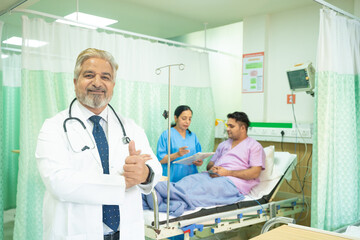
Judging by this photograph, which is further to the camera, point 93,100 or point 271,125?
point 271,125

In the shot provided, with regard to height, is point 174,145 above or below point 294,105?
below

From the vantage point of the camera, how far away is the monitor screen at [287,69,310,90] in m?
3.38

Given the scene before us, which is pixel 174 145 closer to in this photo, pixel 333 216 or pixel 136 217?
pixel 333 216

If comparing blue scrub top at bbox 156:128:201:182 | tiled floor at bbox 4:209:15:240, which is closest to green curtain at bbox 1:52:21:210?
tiled floor at bbox 4:209:15:240

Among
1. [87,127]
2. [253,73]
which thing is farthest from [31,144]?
[253,73]

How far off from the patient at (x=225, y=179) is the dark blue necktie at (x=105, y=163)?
1.11m

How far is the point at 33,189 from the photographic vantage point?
2.66m

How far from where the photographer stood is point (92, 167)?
144 cm

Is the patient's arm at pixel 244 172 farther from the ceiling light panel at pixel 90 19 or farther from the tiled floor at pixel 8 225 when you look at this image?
the ceiling light panel at pixel 90 19

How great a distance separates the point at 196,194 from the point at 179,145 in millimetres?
715

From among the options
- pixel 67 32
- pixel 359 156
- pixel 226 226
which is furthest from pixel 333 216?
pixel 67 32

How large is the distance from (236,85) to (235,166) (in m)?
1.66

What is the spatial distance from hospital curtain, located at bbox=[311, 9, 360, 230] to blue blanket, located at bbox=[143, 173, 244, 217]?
28.7 inches

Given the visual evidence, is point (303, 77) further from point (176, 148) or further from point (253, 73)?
point (176, 148)
